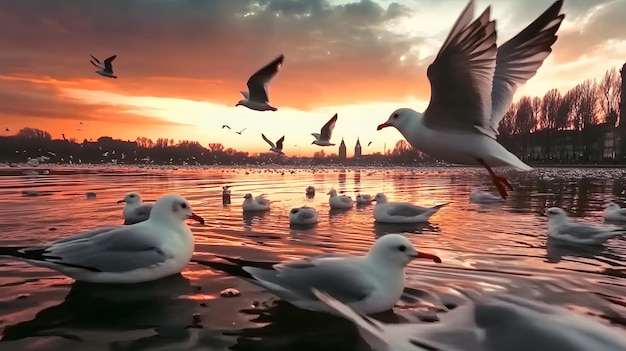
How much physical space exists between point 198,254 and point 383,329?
5.78 m

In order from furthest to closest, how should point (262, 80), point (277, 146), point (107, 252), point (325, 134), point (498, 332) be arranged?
1. point (277, 146)
2. point (325, 134)
3. point (262, 80)
4. point (107, 252)
5. point (498, 332)

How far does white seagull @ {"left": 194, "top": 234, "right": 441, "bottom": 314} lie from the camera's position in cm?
479

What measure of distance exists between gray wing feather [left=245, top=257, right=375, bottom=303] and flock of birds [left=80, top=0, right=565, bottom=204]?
1602 mm

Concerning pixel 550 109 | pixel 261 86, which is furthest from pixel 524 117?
pixel 261 86

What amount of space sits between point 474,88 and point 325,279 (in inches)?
93.6

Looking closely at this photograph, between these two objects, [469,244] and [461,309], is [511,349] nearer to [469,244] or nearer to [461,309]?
[461,309]

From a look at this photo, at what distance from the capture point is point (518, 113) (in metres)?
78.3

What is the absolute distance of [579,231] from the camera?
9.13 m

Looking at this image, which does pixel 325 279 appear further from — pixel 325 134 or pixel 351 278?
pixel 325 134

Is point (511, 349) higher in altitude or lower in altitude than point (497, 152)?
lower

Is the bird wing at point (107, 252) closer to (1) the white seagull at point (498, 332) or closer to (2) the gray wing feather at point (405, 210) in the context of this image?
(1) the white seagull at point (498, 332)

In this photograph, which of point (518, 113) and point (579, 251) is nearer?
point (579, 251)

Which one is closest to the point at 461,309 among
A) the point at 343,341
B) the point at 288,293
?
the point at 343,341

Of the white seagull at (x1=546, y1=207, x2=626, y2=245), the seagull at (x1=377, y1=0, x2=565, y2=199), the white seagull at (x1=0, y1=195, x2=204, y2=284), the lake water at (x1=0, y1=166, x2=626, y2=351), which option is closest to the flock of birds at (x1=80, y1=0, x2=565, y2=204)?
the seagull at (x1=377, y1=0, x2=565, y2=199)
